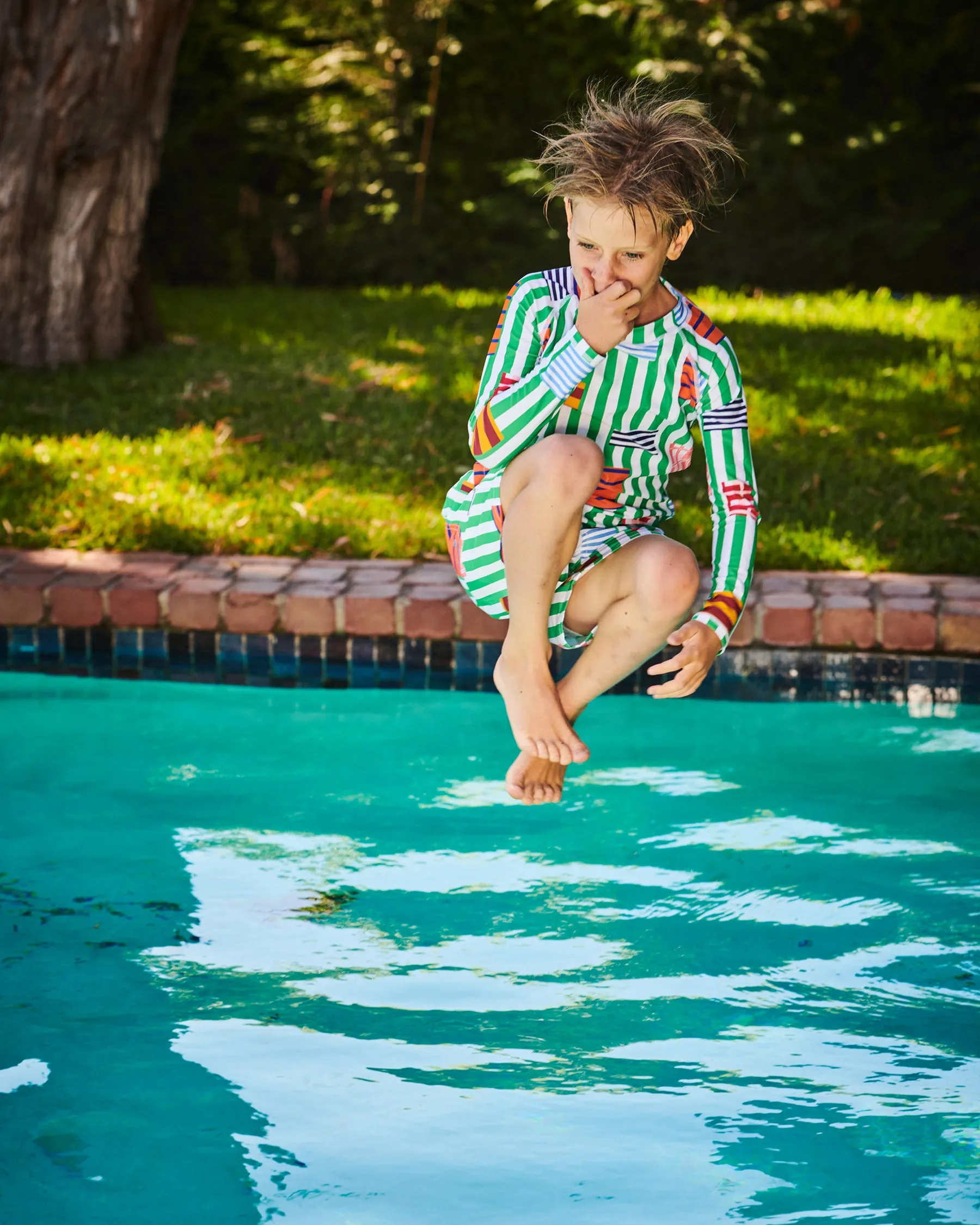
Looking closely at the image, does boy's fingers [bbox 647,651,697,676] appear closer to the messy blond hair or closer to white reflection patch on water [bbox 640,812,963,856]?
the messy blond hair

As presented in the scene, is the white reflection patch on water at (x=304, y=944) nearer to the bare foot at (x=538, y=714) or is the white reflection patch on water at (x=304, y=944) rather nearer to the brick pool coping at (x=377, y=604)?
the bare foot at (x=538, y=714)

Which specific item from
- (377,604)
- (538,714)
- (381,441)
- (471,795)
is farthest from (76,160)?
(538,714)

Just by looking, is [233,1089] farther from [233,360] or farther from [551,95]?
[551,95]

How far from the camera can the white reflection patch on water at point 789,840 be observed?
389 cm

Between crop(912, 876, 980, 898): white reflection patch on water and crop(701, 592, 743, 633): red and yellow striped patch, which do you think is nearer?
crop(701, 592, 743, 633): red and yellow striped patch

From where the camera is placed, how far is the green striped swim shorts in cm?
307

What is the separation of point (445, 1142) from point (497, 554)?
46.1 inches

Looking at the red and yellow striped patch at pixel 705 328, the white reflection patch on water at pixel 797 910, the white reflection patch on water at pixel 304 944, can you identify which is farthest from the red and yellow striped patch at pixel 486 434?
the white reflection patch on water at pixel 797 910

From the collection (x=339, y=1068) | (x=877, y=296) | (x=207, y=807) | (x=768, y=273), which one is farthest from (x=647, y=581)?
(x=768, y=273)

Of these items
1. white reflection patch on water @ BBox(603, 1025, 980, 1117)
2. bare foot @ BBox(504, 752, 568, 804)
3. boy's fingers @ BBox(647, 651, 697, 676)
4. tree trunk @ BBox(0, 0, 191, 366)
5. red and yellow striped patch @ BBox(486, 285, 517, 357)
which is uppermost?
tree trunk @ BBox(0, 0, 191, 366)

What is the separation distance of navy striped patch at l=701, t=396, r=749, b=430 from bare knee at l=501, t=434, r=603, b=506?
26 centimetres

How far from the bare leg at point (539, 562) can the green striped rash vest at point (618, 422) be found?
0.24ft

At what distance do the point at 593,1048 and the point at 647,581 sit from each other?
94 cm

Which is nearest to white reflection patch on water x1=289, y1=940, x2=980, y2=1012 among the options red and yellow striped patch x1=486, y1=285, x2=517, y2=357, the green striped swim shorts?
the green striped swim shorts
